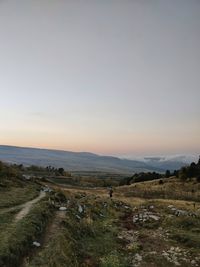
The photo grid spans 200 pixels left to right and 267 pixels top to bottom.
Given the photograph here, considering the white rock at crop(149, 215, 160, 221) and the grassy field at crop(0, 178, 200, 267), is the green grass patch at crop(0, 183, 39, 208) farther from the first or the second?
the white rock at crop(149, 215, 160, 221)

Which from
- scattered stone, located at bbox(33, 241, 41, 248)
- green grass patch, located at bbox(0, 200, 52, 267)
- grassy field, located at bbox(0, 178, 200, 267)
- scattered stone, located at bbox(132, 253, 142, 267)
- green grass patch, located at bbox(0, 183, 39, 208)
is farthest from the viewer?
green grass patch, located at bbox(0, 183, 39, 208)

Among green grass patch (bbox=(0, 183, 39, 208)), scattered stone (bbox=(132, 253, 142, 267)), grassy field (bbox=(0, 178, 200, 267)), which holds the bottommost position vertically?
scattered stone (bbox=(132, 253, 142, 267))

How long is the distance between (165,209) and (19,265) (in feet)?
89.5

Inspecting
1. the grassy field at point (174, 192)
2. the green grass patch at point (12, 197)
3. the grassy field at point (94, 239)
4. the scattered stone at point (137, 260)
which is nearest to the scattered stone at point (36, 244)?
the grassy field at point (94, 239)

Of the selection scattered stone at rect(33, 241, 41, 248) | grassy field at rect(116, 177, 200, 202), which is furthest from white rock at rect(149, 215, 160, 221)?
grassy field at rect(116, 177, 200, 202)

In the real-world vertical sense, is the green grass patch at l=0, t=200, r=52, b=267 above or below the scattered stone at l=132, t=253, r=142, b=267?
above

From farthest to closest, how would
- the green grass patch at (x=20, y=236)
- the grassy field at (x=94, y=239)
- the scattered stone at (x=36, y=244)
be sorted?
the scattered stone at (x=36, y=244) < the grassy field at (x=94, y=239) < the green grass patch at (x=20, y=236)

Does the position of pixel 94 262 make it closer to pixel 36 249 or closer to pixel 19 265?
pixel 36 249

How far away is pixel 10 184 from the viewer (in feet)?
156

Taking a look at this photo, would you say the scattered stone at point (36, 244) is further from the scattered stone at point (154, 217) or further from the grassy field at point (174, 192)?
the grassy field at point (174, 192)

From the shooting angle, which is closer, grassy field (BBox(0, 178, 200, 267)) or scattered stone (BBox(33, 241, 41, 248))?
A: grassy field (BBox(0, 178, 200, 267))

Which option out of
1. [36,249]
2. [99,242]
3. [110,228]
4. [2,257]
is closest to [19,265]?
[2,257]

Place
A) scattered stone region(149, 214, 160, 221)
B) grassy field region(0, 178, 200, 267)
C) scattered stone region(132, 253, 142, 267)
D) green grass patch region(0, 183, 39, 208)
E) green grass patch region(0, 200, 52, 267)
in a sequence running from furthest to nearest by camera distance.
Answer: scattered stone region(149, 214, 160, 221)
green grass patch region(0, 183, 39, 208)
scattered stone region(132, 253, 142, 267)
grassy field region(0, 178, 200, 267)
green grass patch region(0, 200, 52, 267)

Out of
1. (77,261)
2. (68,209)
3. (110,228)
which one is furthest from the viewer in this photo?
(68,209)
